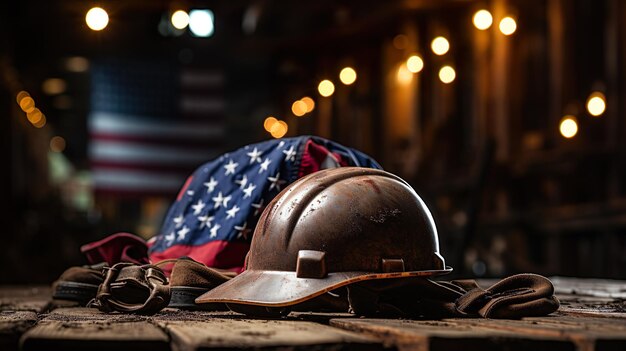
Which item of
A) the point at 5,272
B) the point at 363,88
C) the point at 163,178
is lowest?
the point at 5,272

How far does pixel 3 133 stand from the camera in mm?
20000

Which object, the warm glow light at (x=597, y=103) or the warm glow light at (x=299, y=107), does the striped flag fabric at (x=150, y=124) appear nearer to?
the warm glow light at (x=299, y=107)

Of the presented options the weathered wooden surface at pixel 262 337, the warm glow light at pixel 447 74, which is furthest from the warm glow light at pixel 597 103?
the weathered wooden surface at pixel 262 337

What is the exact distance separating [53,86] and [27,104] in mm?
2247

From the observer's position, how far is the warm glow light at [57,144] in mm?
37016

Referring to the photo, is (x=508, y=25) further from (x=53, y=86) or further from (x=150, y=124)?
(x=53, y=86)

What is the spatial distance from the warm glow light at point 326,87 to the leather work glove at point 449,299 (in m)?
16.5

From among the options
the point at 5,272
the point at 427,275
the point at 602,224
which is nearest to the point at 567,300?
the point at 427,275

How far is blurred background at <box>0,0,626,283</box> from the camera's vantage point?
433 inches

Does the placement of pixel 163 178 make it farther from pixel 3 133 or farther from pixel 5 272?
pixel 3 133

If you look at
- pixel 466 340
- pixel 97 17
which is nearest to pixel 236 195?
pixel 466 340

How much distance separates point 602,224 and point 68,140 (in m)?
29.4

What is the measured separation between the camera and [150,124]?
16594mm

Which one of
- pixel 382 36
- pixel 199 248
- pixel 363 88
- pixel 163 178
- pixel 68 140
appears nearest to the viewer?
pixel 199 248
